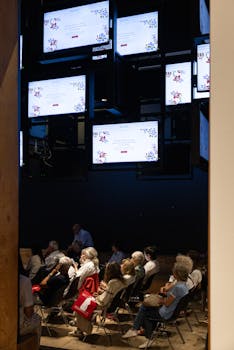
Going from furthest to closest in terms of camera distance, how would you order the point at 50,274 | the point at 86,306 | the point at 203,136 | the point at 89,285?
the point at 50,274 → the point at 89,285 → the point at 86,306 → the point at 203,136

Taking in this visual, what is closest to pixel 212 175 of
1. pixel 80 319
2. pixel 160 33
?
pixel 80 319

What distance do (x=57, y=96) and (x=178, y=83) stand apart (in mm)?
1658

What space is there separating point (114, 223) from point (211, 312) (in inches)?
395

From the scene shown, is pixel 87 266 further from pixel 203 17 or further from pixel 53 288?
pixel 203 17

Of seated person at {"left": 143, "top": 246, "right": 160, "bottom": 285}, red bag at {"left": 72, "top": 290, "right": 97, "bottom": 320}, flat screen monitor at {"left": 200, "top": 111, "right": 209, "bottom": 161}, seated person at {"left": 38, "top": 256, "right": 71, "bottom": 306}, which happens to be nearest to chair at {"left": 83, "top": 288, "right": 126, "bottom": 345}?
red bag at {"left": 72, "top": 290, "right": 97, "bottom": 320}

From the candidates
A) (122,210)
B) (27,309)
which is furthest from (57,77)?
(122,210)

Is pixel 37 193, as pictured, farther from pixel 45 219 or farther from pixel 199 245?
pixel 199 245

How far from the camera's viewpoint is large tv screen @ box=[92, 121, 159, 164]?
616 centimetres

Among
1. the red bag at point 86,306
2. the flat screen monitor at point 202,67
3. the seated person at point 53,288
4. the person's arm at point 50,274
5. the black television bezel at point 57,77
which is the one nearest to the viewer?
the flat screen monitor at point 202,67

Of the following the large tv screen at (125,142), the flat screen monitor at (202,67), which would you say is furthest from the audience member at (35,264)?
the flat screen monitor at (202,67)

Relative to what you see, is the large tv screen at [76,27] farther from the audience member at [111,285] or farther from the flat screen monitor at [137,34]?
the audience member at [111,285]

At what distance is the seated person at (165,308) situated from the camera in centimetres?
500

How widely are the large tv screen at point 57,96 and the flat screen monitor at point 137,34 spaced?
0.69m

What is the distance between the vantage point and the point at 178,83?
19.8 feet
